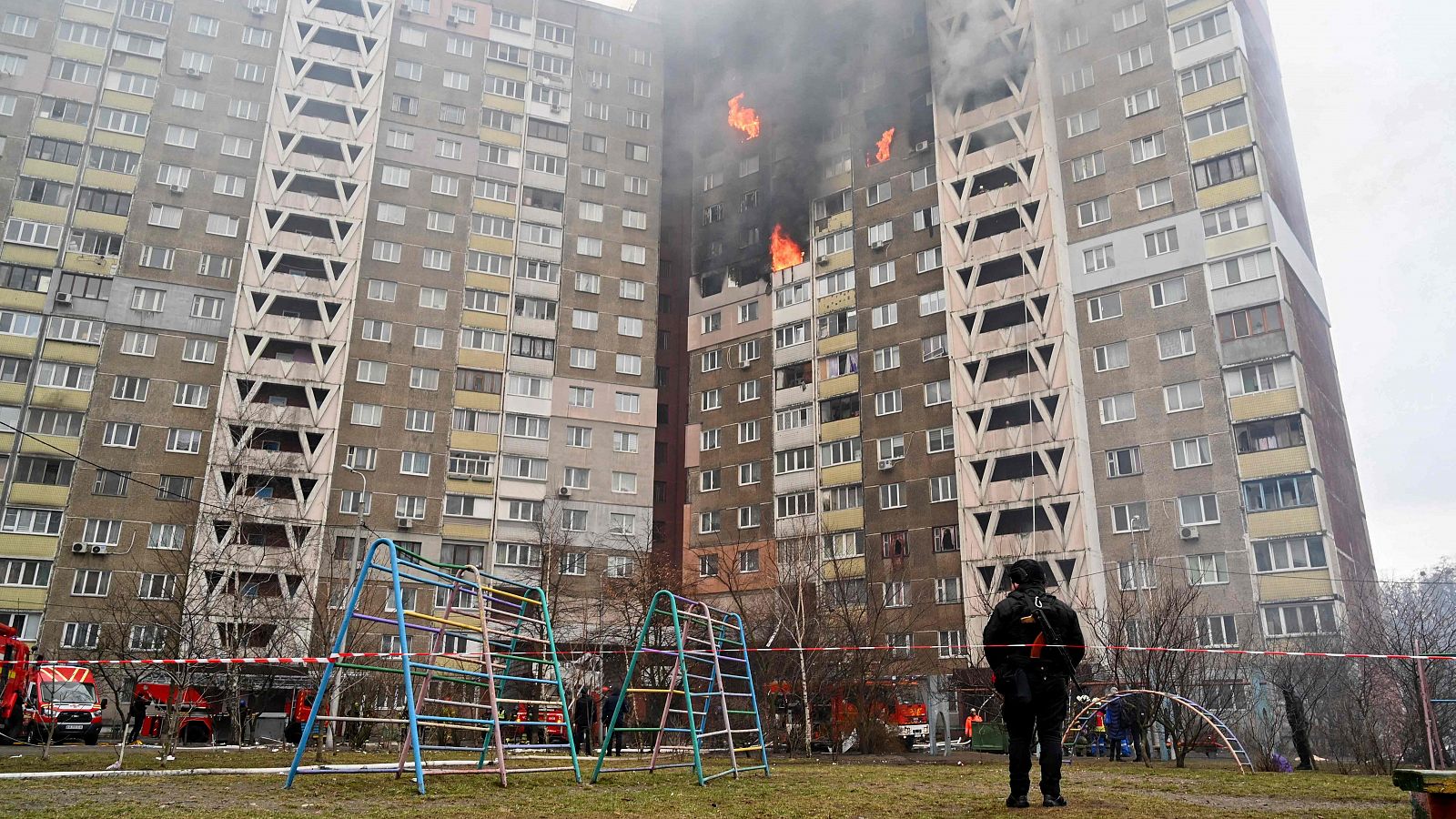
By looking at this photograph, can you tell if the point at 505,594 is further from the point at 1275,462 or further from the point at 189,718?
the point at 1275,462

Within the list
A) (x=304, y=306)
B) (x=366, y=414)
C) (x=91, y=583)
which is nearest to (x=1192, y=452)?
(x=366, y=414)

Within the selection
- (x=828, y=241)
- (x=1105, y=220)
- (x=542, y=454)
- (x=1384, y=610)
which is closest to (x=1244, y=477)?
(x=1384, y=610)

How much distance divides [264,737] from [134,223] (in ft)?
133

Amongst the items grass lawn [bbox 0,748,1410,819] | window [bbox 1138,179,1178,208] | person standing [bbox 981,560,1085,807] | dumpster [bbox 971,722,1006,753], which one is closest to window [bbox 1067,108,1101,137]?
window [bbox 1138,179,1178,208]

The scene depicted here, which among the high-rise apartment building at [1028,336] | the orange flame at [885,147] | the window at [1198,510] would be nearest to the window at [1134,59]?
the high-rise apartment building at [1028,336]

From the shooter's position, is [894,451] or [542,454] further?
[542,454]

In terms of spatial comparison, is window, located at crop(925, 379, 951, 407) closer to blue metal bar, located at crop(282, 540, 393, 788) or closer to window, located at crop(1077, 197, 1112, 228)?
window, located at crop(1077, 197, 1112, 228)

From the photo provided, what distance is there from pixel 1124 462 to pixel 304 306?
53.5m

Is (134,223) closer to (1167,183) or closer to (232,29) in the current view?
(232,29)

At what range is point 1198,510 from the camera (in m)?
50.9

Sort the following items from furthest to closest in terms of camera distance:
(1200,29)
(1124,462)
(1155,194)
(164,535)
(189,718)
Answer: (164,535), (1200,29), (1155,194), (1124,462), (189,718)

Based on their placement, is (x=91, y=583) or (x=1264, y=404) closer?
(x=1264, y=404)

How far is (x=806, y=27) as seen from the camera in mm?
80125

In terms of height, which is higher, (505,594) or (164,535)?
(164,535)
